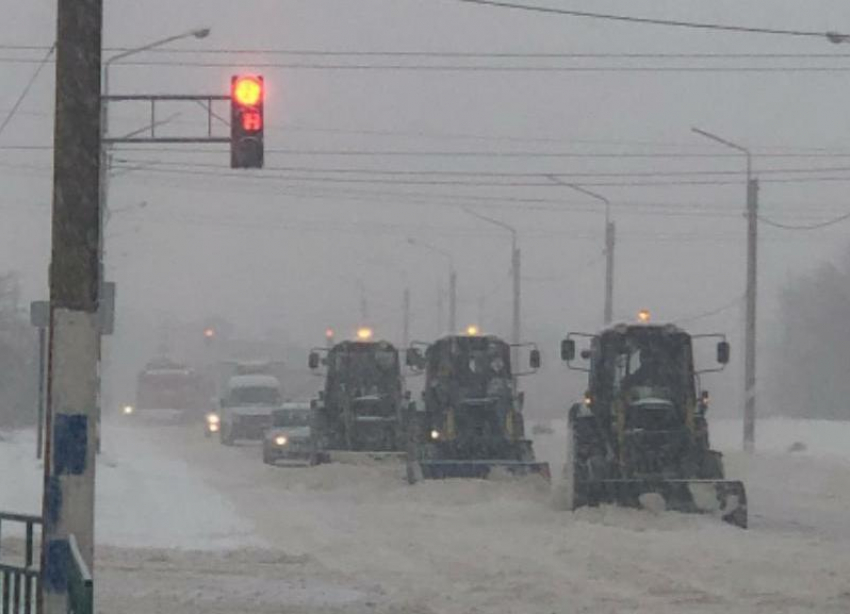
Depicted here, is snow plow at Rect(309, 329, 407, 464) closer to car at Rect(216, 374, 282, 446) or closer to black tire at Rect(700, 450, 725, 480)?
black tire at Rect(700, 450, 725, 480)

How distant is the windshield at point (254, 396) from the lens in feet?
196

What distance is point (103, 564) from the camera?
1967cm

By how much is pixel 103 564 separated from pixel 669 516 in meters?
8.04

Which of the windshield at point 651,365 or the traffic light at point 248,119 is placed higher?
the traffic light at point 248,119

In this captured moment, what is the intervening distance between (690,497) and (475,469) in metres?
5.75

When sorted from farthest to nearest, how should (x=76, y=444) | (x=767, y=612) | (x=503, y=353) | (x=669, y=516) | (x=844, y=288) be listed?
(x=844, y=288), (x=503, y=353), (x=669, y=516), (x=767, y=612), (x=76, y=444)

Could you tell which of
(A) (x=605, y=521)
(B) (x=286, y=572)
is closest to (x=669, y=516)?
(A) (x=605, y=521)

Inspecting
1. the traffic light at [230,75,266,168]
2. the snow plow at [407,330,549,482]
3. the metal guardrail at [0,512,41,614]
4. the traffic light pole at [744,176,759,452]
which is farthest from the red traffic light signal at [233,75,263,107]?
the traffic light pole at [744,176,759,452]

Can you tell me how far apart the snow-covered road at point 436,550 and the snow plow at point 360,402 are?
2614mm

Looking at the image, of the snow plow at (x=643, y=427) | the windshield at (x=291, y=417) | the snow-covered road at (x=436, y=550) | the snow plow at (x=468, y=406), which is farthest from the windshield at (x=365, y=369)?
the snow plow at (x=643, y=427)

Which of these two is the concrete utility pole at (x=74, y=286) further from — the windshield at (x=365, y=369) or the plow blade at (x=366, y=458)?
the windshield at (x=365, y=369)

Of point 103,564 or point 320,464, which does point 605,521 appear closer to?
point 103,564

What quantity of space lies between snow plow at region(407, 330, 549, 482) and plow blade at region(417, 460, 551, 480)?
0.89 meters

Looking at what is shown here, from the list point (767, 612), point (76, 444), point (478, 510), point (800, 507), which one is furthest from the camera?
point (800, 507)
